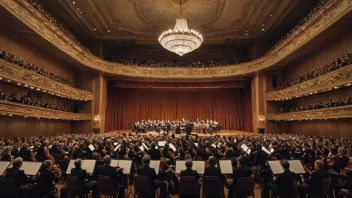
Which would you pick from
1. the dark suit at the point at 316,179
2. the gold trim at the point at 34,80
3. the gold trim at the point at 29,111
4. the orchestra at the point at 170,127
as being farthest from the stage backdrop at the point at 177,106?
the dark suit at the point at 316,179

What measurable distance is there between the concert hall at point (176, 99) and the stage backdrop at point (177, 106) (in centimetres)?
12

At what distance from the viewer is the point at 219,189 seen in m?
4.59

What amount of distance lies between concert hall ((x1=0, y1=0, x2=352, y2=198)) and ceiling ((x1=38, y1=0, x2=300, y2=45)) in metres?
0.12

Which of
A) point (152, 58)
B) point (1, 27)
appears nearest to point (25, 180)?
point (1, 27)

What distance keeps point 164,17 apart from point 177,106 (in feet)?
36.8

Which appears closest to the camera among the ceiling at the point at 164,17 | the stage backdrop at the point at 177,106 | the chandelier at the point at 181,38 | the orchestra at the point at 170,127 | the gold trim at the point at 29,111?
the gold trim at the point at 29,111

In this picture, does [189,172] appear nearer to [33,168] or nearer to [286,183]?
[286,183]

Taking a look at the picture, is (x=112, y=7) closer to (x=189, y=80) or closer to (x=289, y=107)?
(x=189, y=80)

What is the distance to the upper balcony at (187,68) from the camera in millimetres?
11578

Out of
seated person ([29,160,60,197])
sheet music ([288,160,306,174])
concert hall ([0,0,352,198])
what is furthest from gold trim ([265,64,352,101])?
seated person ([29,160,60,197])

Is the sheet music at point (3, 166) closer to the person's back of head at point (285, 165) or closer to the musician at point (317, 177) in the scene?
the person's back of head at point (285, 165)

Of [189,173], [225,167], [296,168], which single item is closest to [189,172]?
[189,173]

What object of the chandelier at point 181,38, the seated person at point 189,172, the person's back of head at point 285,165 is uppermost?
the chandelier at point 181,38

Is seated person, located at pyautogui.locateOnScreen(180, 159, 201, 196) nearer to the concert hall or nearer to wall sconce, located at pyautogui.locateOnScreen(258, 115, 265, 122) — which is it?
the concert hall
